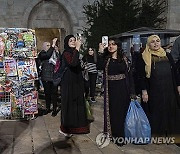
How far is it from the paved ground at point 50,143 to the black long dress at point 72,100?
243 mm

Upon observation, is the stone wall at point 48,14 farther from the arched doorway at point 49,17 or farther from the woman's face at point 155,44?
the woman's face at point 155,44

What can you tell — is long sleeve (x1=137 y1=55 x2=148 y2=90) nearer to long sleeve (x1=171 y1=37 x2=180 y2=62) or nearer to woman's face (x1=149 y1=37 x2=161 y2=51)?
woman's face (x1=149 y1=37 x2=161 y2=51)

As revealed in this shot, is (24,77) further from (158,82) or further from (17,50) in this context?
(158,82)

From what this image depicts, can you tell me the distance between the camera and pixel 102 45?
16.4 ft

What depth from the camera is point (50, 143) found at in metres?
5.02

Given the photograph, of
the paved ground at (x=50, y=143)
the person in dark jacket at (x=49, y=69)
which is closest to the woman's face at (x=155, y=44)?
the paved ground at (x=50, y=143)

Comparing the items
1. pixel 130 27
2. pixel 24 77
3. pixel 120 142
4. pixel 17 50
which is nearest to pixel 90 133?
pixel 120 142

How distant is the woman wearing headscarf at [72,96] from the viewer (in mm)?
5277

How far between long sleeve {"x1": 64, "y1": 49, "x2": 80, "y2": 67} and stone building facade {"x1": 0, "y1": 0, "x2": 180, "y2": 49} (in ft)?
35.0

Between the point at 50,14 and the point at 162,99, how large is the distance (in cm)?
1196

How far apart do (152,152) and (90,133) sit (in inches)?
56.6

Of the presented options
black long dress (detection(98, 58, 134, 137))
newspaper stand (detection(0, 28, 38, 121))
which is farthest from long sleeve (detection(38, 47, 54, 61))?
black long dress (detection(98, 58, 134, 137))

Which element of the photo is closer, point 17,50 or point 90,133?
point 90,133

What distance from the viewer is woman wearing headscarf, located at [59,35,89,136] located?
17.3ft
